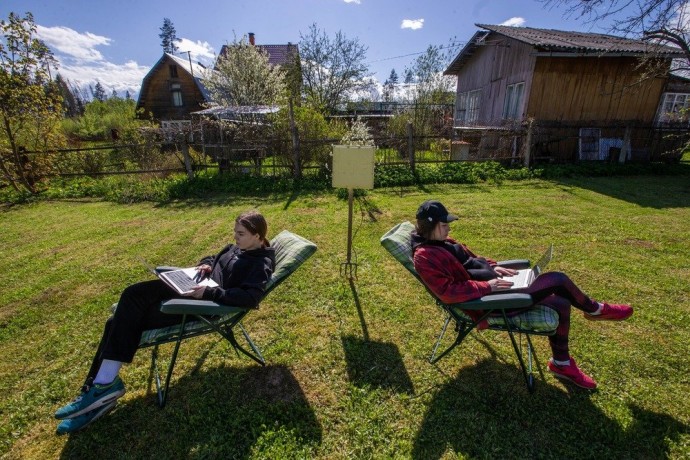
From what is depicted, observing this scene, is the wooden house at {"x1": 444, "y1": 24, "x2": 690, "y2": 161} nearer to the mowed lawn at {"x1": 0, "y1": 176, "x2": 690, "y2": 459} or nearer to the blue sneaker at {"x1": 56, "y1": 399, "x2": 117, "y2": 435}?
the mowed lawn at {"x1": 0, "y1": 176, "x2": 690, "y2": 459}

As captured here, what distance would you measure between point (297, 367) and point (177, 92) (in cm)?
3137

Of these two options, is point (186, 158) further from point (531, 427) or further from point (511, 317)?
point (531, 427)

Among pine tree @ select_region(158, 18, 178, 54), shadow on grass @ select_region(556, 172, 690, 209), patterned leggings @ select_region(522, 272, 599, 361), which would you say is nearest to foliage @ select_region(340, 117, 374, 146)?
shadow on grass @ select_region(556, 172, 690, 209)

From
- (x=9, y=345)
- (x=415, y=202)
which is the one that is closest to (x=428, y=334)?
(x=9, y=345)

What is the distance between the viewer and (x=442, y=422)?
2.31 m

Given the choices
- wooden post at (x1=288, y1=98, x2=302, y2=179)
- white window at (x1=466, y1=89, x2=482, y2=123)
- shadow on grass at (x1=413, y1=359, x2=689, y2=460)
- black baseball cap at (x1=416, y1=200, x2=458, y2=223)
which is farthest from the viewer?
white window at (x1=466, y1=89, x2=482, y2=123)

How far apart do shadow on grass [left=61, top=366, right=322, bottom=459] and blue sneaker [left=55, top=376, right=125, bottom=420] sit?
162 millimetres

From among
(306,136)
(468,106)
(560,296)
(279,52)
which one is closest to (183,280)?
(560,296)

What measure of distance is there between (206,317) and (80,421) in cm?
101

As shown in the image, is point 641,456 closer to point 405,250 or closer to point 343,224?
point 405,250

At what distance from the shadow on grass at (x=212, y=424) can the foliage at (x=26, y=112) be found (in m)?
10.6

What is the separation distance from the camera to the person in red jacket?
2365 millimetres

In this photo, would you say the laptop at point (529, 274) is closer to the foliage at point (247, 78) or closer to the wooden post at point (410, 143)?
the wooden post at point (410, 143)

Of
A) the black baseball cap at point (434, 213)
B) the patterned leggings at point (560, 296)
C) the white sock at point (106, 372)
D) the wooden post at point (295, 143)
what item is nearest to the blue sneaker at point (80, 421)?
the white sock at point (106, 372)
